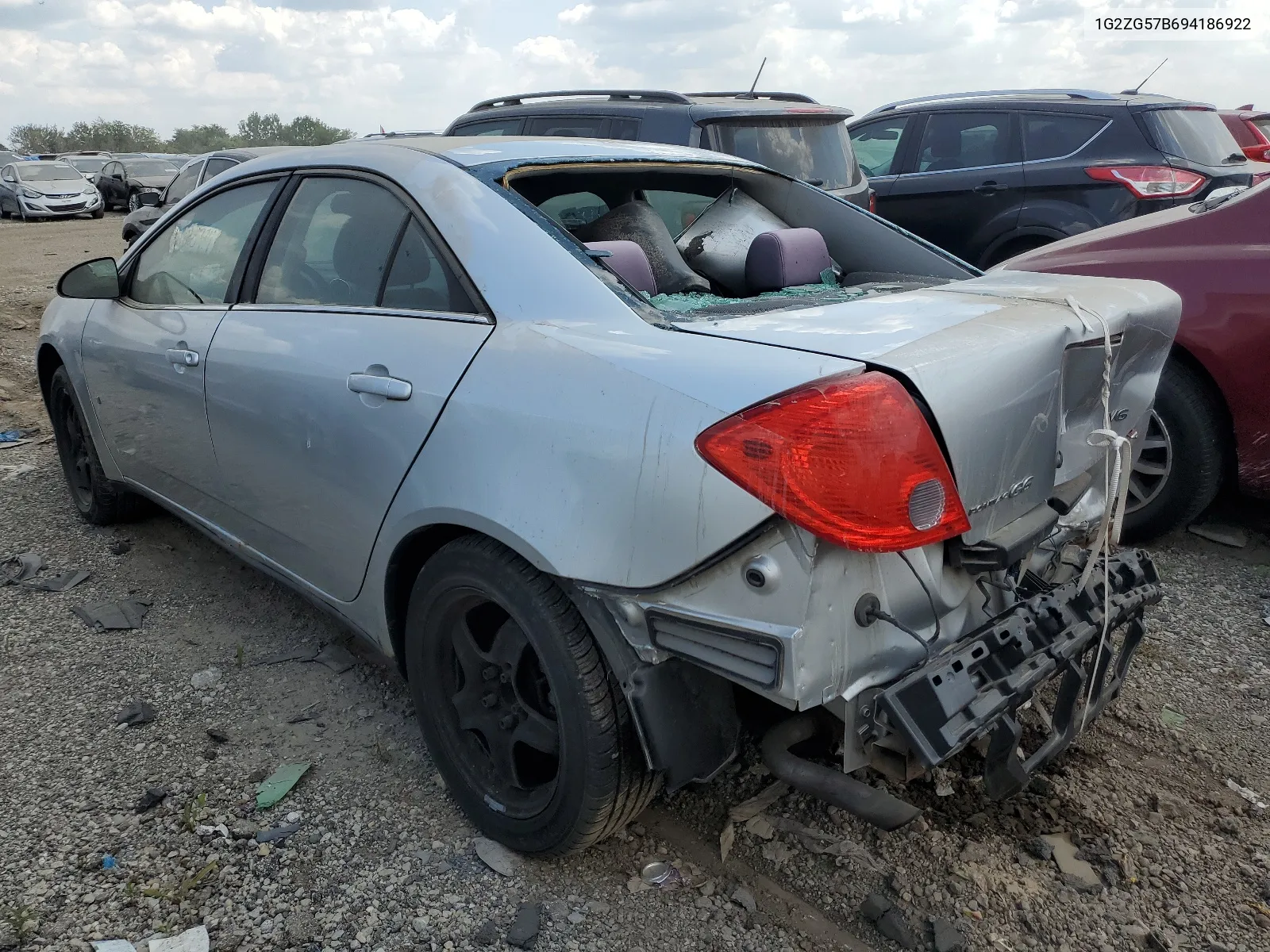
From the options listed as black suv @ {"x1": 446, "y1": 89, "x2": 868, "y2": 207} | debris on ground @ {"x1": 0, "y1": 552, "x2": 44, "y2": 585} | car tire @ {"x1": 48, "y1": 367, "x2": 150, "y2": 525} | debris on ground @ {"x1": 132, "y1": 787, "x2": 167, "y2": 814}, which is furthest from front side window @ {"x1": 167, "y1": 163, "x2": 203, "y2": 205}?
debris on ground @ {"x1": 132, "y1": 787, "x2": 167, "y2": 814}

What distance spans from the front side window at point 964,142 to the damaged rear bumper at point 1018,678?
6.08 metres

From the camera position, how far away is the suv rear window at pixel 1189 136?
272 inches

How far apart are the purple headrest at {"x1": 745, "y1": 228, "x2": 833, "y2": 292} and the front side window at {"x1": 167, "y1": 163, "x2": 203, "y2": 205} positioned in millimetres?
9849

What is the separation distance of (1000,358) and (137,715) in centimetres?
263

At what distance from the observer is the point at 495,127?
7.49 meters

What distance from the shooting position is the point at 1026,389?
191 cm

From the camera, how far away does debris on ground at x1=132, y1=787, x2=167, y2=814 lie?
2557 mm

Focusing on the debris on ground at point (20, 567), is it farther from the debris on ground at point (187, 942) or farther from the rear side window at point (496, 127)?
the rear side window at point (496, 127)

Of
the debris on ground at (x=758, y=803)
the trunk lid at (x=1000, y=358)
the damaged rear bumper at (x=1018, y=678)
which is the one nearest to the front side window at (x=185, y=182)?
the debris on ground at (x=758, y=803)

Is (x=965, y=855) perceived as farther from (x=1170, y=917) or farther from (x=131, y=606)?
(x=131, y=606)

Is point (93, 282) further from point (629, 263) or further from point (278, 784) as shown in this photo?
point (629, 263)

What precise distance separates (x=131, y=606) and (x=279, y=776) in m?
1.42

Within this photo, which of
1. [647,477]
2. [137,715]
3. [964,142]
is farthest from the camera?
[964,142]

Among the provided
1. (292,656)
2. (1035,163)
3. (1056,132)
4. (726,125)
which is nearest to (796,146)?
(726,125)
